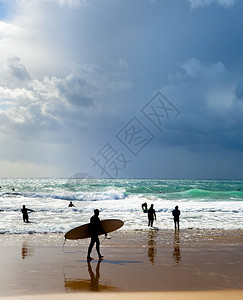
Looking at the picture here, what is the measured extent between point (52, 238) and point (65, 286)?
8.64 meters

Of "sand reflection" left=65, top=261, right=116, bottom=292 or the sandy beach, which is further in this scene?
"sand reflection" left=65, top=261, right=116, bottom=292

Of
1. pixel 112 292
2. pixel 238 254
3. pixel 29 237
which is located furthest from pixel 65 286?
pixel 29 237

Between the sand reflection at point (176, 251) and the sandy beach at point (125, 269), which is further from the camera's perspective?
the sand reflection at point (176, 251)

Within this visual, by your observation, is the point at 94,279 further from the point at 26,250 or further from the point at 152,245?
the point at 152,245

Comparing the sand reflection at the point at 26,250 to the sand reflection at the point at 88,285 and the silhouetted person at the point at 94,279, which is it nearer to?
the silhouetted person at the point at 94,279

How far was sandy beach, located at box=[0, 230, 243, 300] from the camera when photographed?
8.52 m

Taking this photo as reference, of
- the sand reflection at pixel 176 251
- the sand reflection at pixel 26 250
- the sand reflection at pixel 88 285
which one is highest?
the sand reflection at pixel 26 250

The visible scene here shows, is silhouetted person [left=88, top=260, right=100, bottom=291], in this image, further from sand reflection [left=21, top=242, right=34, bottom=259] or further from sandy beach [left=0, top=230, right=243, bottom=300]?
sand reflection [left=21, top=242, right=34, bottom=259]

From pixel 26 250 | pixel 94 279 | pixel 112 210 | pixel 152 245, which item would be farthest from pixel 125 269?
pixel 112 210

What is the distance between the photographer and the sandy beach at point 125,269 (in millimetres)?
8516

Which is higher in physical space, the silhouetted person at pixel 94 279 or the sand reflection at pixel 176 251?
the silhouetted person at pixel 94 279

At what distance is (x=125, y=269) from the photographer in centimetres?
1072

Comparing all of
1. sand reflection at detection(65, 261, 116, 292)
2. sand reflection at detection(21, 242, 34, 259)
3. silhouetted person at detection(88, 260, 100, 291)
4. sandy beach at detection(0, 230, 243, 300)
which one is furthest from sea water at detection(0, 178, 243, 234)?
sand reflection at detection(65, 261, 116, 292)

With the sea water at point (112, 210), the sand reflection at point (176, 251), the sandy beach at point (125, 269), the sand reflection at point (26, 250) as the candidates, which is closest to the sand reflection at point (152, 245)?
the sandy beach at point (125, 269)
